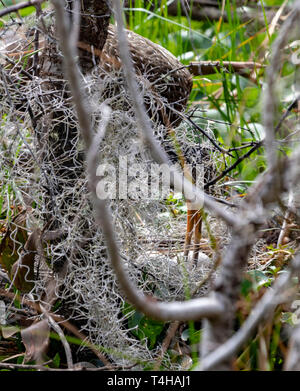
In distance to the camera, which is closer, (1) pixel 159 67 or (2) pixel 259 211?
(2) pixel 259 211

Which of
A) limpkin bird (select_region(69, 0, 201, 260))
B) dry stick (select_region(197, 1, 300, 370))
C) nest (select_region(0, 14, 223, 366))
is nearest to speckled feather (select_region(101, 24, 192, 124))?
limpkin bird (select_region(69, 0, 201, 260))

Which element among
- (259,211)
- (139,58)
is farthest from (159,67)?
(259,211)

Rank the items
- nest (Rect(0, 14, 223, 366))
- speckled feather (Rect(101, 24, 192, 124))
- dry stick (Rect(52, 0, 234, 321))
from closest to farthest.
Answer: dry stick (Rect(52, 0, 234, 321)), nest (Rect(0, 14, 223, 366)), speckled feather (Rect(101, 24, 192, 124))

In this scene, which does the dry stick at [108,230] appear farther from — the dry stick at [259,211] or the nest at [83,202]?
the nest at [83,202]

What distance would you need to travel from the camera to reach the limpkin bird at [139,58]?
4.32 feet

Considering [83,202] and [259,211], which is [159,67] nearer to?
[83,202]

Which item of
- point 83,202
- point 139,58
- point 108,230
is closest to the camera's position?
point 108,230

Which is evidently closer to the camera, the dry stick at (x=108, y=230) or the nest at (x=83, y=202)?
the dry stick at (x=108, y=230)

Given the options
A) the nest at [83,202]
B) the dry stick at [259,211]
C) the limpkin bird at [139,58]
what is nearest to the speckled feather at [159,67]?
the limpkin bird at [139,58]

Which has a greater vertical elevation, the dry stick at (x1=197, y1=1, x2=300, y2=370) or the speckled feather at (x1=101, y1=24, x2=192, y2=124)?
the speckled feather at (x1=101, y1=24, x2=192, y2=124)

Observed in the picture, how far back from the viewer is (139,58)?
5.47 ft

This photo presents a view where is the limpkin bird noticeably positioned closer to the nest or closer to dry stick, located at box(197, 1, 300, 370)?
the nest

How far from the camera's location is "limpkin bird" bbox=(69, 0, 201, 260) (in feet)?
4.32
